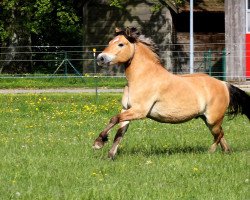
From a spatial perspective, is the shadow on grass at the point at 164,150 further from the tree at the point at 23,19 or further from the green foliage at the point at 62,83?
the tree at the point at 23,19

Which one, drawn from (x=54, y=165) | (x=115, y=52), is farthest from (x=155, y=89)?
(x=54, y=165)

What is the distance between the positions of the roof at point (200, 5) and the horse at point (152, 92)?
2322 cm

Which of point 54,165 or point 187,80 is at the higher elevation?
point 187,80

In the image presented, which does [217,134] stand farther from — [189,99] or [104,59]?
[104,59]

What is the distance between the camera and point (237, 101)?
14.0 metres

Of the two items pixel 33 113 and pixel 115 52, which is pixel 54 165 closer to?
pixel 115 52

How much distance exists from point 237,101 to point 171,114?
63.0 inches

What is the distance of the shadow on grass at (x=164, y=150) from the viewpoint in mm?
13445

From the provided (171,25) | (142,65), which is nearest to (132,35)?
(142,65)

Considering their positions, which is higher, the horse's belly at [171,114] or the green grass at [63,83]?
the horse's belly at [171,114]

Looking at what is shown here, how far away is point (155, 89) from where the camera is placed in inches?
503

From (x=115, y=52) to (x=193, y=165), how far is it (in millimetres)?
2235

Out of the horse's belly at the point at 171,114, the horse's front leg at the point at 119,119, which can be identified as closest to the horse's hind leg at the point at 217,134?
the horse's belly at the point at 171,114

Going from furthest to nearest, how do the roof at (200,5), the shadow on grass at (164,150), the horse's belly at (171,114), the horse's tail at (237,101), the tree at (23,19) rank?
the tree at (23,19) < the roof at (200,5) < the horse's tail at (237,101) < the shadow on grass at (164,150) < the horse's belly at (171,114)
